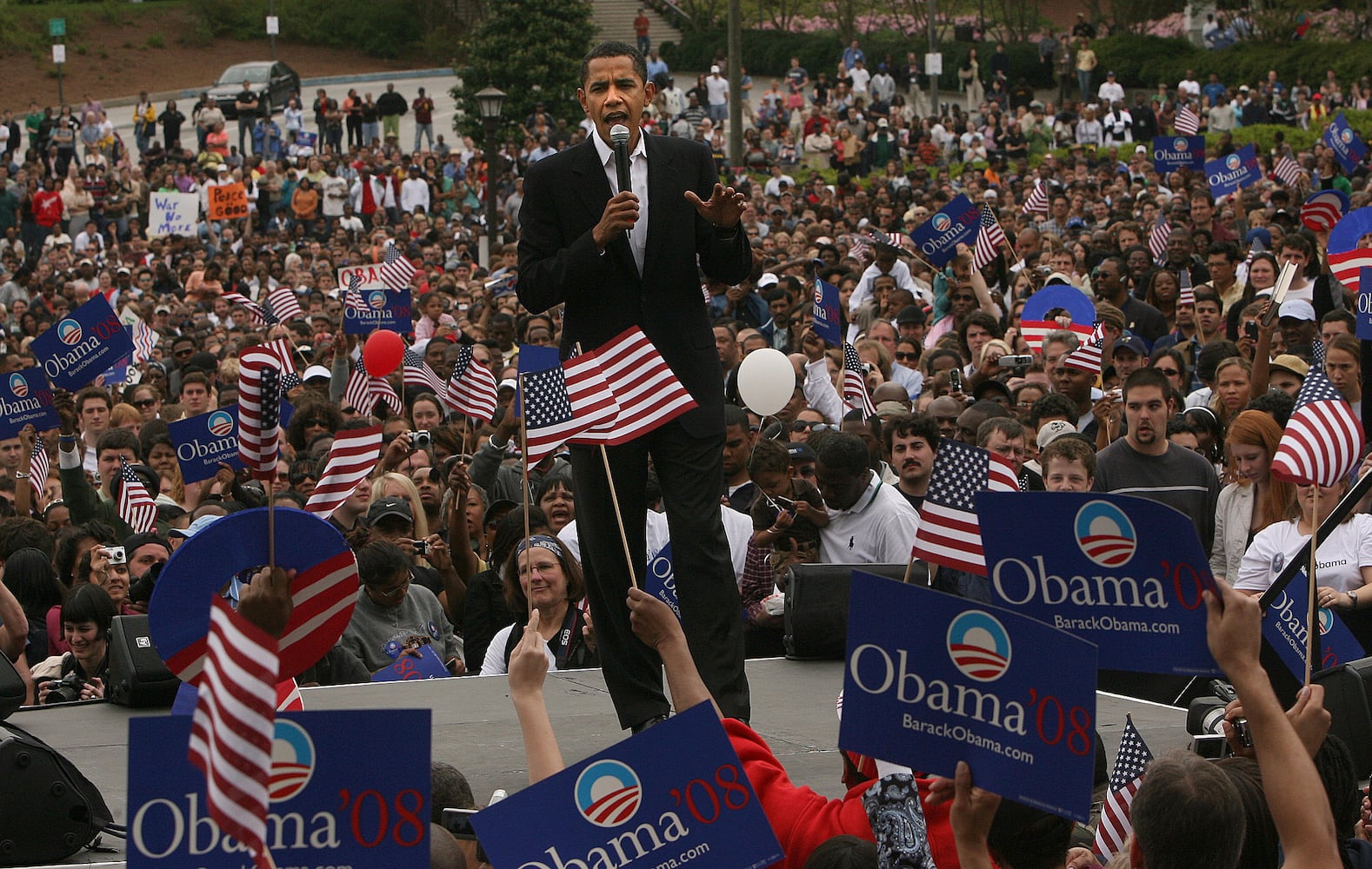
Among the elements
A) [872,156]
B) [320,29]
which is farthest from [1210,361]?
[320,29]

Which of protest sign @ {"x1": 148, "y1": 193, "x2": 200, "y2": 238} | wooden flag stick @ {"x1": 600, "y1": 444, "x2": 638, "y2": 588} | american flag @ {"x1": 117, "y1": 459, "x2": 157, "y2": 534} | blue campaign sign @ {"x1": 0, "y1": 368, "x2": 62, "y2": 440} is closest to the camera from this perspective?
wooden flag stick @ {"x1": 600, "y1": 444, "x2": 638, "y2": 588}

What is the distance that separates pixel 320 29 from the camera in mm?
66688

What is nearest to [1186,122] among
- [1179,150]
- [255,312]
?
[1179,150]

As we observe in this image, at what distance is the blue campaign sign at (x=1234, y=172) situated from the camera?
2064cm

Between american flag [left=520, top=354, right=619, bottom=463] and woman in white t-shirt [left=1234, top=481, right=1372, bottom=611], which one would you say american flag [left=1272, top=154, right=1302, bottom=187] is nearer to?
woman in white t-shirt [left=1234, top=481, right=1372, bottom=611]

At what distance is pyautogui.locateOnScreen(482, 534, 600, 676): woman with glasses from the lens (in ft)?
25.7

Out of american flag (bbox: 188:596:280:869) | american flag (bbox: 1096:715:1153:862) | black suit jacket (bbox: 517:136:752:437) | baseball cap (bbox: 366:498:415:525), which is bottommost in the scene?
baseball cap (bbox: 366:498:415:525)

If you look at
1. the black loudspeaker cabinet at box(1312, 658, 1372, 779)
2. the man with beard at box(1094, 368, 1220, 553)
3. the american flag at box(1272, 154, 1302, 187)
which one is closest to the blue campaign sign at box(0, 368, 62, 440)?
the man with beard at box(1094, 368, 1220, 553)

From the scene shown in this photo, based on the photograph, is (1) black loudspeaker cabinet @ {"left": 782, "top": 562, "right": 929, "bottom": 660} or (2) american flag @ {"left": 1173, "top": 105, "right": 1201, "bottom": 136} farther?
(2) american flag @ {"left": 1173, "top": 105, "right": 1201, "bottom": 136}

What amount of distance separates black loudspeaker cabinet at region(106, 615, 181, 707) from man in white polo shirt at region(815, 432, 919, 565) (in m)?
3.12

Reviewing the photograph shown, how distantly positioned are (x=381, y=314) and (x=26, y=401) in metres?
5.71

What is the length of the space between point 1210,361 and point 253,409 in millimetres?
8727

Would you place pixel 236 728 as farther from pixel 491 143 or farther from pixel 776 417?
pixel 491 143

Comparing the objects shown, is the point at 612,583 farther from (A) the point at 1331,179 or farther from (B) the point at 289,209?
(B) the point at 289,209
